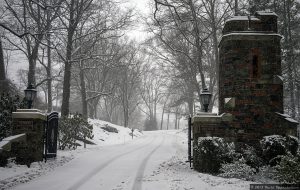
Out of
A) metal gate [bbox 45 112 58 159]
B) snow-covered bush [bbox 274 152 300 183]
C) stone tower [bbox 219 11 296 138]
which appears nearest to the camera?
snow-covered bush [bbox 274 152 300 183]

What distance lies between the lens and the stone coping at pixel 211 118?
12125 millimetres

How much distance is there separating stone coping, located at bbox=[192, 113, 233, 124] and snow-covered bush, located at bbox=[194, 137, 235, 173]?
3.07ft

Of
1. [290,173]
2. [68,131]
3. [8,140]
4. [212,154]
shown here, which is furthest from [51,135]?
[290,173]

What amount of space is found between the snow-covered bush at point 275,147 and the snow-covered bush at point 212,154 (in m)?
1.28

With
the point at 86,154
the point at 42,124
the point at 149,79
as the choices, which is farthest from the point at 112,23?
the point at 149,79

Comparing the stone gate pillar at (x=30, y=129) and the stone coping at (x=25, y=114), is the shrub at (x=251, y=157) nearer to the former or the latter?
the stone gate pillar at (x=30, y=129)

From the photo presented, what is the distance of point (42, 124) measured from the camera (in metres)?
12.6

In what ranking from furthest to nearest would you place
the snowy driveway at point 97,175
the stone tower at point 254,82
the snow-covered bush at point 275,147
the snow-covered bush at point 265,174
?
the stone tower at point 254,82 < the snow-covered bush at point 275,147 < the snow-covered bush at point 265,174 < the snowy driveway at point 97,175

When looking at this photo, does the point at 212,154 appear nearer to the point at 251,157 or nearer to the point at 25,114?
the point at 251,157

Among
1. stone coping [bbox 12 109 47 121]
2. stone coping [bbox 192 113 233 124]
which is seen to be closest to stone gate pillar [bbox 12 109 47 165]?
stone coping [bbox 12 109 47 121]

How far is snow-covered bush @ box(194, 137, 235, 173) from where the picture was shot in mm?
10984

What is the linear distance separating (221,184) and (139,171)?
3.33 meters

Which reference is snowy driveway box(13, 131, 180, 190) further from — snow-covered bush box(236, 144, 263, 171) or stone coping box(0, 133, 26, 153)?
snow-covered bush box(236, 144, 263, 171)

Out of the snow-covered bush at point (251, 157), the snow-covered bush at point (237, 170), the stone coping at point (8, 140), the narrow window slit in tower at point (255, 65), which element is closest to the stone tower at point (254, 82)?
the narrow window slit in tower at point (255, 65)
